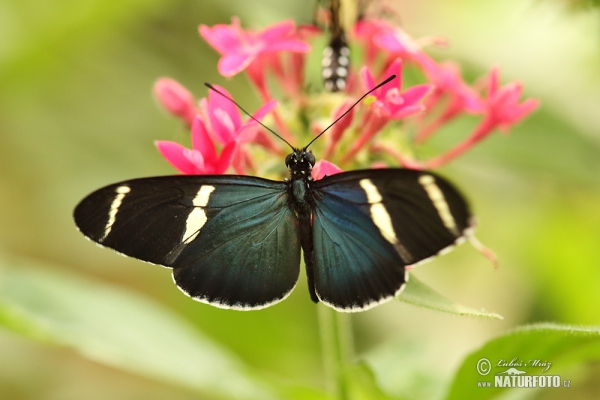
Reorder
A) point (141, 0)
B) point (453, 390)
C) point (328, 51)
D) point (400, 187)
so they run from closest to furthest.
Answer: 1. point (400, 187)
2. point (453, 390)
3. point (328, 51)
4. point (141, 0)

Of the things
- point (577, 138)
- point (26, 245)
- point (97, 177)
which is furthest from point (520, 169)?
point (26, 245)

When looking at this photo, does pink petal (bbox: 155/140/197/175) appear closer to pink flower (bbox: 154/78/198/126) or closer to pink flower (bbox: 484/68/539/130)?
pink flower (bbox: 154/78/198/126)

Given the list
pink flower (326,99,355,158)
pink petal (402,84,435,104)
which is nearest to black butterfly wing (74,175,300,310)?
pink flower (326,99,355,158)

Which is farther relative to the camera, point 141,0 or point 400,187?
point 141,0

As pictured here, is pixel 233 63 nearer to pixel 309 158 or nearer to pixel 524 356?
pixel 309 158

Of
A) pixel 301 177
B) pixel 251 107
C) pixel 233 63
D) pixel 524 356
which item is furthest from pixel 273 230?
pixel 251 107

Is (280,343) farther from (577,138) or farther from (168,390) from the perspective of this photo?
(577,138)

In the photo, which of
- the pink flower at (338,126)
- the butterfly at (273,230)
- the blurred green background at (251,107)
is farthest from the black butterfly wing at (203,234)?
the blurred green background at (251,107)

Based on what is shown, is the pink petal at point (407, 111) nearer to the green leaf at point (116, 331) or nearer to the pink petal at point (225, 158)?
the pink petal at point (225, 158)
